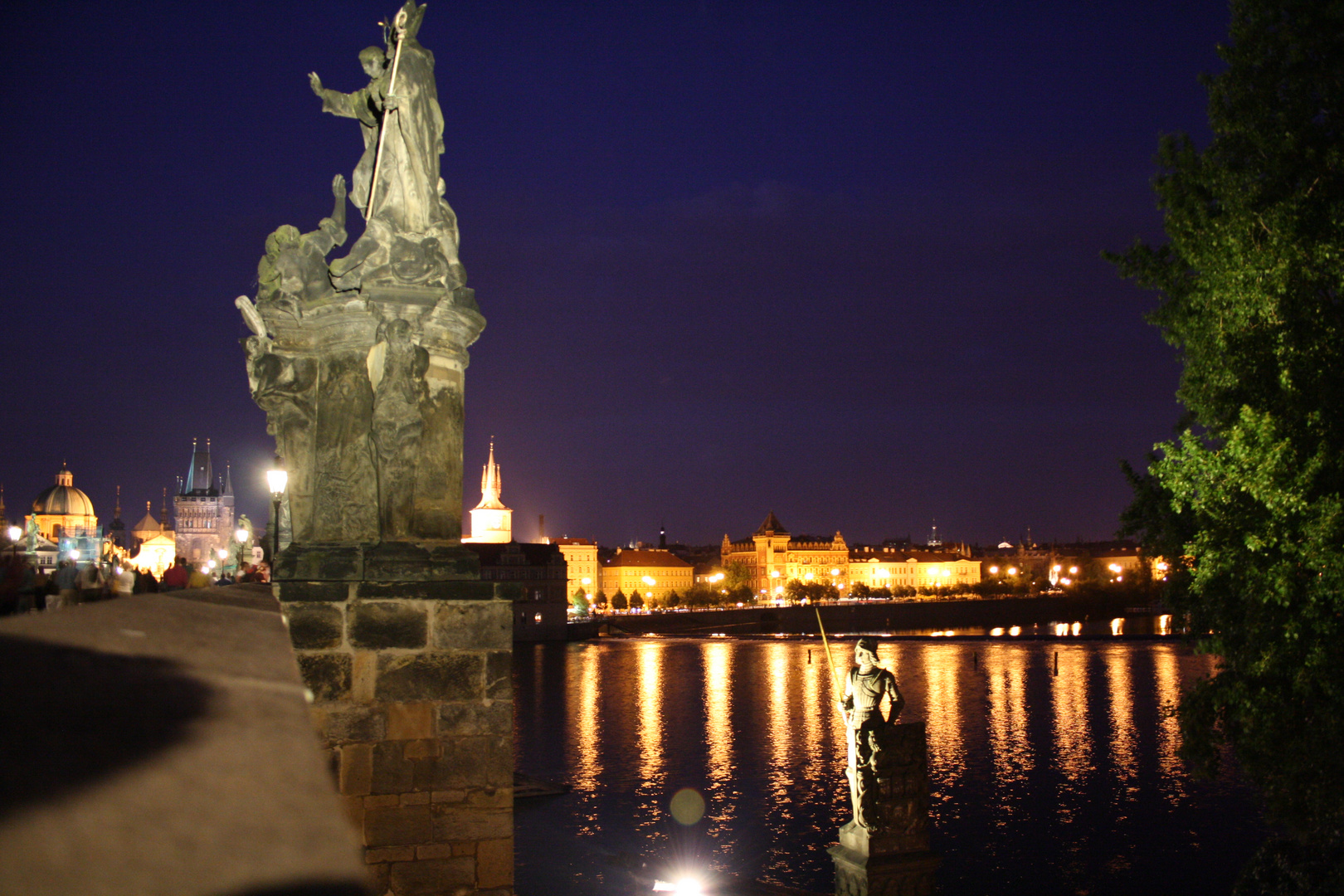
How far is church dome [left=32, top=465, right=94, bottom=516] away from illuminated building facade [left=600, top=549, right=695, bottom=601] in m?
61.9

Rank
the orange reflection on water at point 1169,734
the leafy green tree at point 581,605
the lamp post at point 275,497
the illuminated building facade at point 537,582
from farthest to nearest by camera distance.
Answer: the leafy green tree at point 581,605 → the illuminated building facade at point 537,582 → the orange reflection on water at point 1169,734 → the lamp post at point 275,497

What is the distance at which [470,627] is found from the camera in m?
5.91

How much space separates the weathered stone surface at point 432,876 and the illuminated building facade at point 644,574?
12415 cm

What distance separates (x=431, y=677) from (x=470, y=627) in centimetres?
35

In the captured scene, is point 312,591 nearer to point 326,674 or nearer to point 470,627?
point 326,674

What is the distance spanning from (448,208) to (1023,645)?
229 feet

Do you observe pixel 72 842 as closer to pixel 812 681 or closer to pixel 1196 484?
pixel 1196 484

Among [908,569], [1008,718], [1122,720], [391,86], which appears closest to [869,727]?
[391,86]

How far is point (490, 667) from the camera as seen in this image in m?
5.89

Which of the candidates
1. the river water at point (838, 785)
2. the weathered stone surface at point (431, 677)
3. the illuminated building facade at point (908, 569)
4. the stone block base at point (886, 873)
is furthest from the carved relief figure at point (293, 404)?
the illuminated building facade at point (908, 569)

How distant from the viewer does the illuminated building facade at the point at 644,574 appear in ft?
436

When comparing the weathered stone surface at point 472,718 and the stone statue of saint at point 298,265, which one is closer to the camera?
the weathered stone surface at point 472,718

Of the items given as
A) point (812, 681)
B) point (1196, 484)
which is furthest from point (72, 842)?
point (812, 681)

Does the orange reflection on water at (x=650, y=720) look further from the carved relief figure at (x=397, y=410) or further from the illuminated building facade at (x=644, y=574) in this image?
the illuminated building facade at (x=644, y=574)
